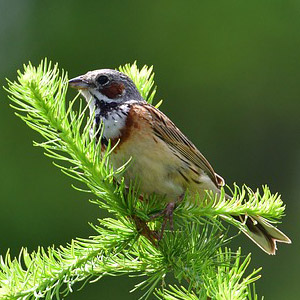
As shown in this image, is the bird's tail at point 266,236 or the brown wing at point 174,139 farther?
the brown wing at point 174,139

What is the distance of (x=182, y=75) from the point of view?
17.8 feet

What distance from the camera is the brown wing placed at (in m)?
2.75

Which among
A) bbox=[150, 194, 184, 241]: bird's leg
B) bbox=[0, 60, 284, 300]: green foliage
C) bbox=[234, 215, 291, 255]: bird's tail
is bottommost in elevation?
bbox=[0, 60, 284, 300]: green foliage

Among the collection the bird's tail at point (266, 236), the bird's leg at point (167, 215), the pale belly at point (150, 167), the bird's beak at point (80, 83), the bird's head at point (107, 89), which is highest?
the bird's head at point (107, 89)

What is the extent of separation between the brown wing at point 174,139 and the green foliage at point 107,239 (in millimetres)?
538

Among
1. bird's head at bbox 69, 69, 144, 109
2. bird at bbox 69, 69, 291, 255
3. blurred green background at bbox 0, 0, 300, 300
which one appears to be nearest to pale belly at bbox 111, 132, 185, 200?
bird at bbox 69, 69, 291, 255

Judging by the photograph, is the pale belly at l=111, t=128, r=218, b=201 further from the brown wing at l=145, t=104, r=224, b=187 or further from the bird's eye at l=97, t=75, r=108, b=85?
the bird's eye at l=97, t=75, r=108, b=85

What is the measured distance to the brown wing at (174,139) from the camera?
275 cm

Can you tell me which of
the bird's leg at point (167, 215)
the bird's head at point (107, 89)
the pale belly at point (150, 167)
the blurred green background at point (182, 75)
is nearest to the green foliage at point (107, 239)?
the bird's leg at point (167, 215)

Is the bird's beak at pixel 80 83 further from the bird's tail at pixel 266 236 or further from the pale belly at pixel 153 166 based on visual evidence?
the bird's tail at pixel 266 236

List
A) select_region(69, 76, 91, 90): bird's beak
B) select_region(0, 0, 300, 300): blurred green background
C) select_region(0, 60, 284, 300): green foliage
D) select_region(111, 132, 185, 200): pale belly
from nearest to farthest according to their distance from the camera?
select_region(0, 60, 284, 300): green foliage
select_region(111, 132, 185, 200): pale belly
select_region(69, 76, 91, 90): bird's beak
select_region(0, 0, 300, 300): blurred green background

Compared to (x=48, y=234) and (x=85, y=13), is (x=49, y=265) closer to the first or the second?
(x=48, y=234)

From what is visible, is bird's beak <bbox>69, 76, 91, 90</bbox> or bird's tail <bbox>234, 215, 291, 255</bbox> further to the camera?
bird's beak <bbox>69, 76, 91, 90</bbox>

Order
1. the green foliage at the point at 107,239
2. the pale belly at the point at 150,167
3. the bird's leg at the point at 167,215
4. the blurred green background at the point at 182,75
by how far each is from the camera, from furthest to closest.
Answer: the blurred green background at the point at 182,75 → the pale belly at the point at 150,167 → the bird's leg at the point at 167,215 → the green foliage at the point at 107,239
